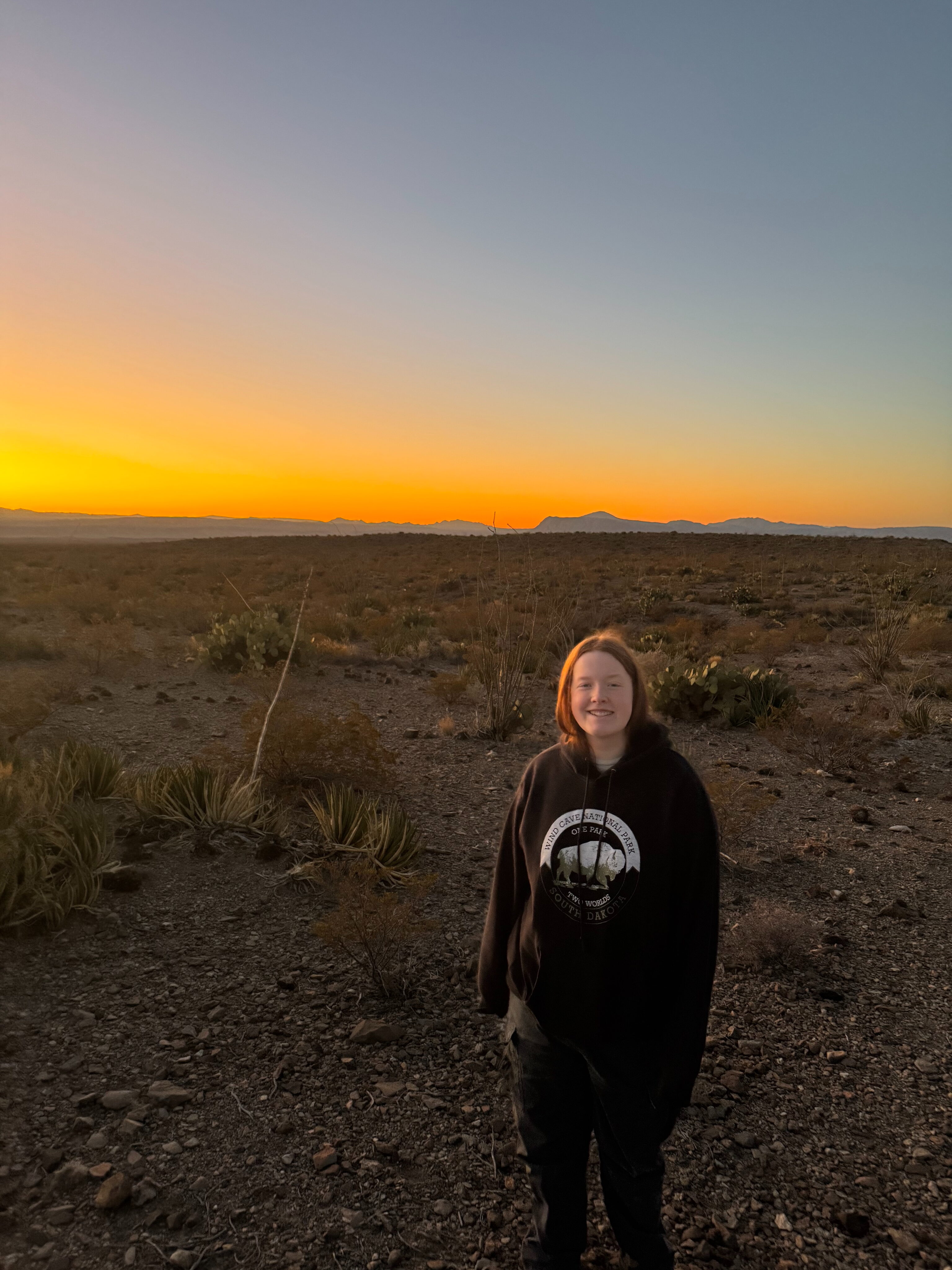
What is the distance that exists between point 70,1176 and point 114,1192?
0.64 ft

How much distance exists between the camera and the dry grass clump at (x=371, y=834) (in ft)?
14.7

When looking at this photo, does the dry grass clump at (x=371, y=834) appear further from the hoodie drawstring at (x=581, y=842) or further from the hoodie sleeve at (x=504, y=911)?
the hoodie drawstring at (x=581, y=842)

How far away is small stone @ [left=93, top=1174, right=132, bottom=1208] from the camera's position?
221 centimetres

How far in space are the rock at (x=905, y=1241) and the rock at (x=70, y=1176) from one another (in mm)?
2520

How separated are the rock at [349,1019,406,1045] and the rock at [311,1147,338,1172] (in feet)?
1.93

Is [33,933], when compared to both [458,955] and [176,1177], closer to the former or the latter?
[176,1177]

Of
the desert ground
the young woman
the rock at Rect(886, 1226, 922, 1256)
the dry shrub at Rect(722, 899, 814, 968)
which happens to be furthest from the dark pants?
the dry shrub at Rect(722, 899, 814, 968)

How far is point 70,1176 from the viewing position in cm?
230

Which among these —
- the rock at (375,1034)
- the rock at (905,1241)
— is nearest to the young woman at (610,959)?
the rock at (905,1241)

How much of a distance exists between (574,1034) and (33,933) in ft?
10.0

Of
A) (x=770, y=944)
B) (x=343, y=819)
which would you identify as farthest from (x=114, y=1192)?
(x=770, y=944)

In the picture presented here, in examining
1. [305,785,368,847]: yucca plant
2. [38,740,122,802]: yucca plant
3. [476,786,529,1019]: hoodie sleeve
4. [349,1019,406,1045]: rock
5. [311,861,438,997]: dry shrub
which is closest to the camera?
[476,786,529,1019]: hoodie sleeve

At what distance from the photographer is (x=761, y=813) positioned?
19.1 ft

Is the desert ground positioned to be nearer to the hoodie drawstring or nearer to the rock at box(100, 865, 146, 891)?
the rock at box(100, 865, 146, 891)
